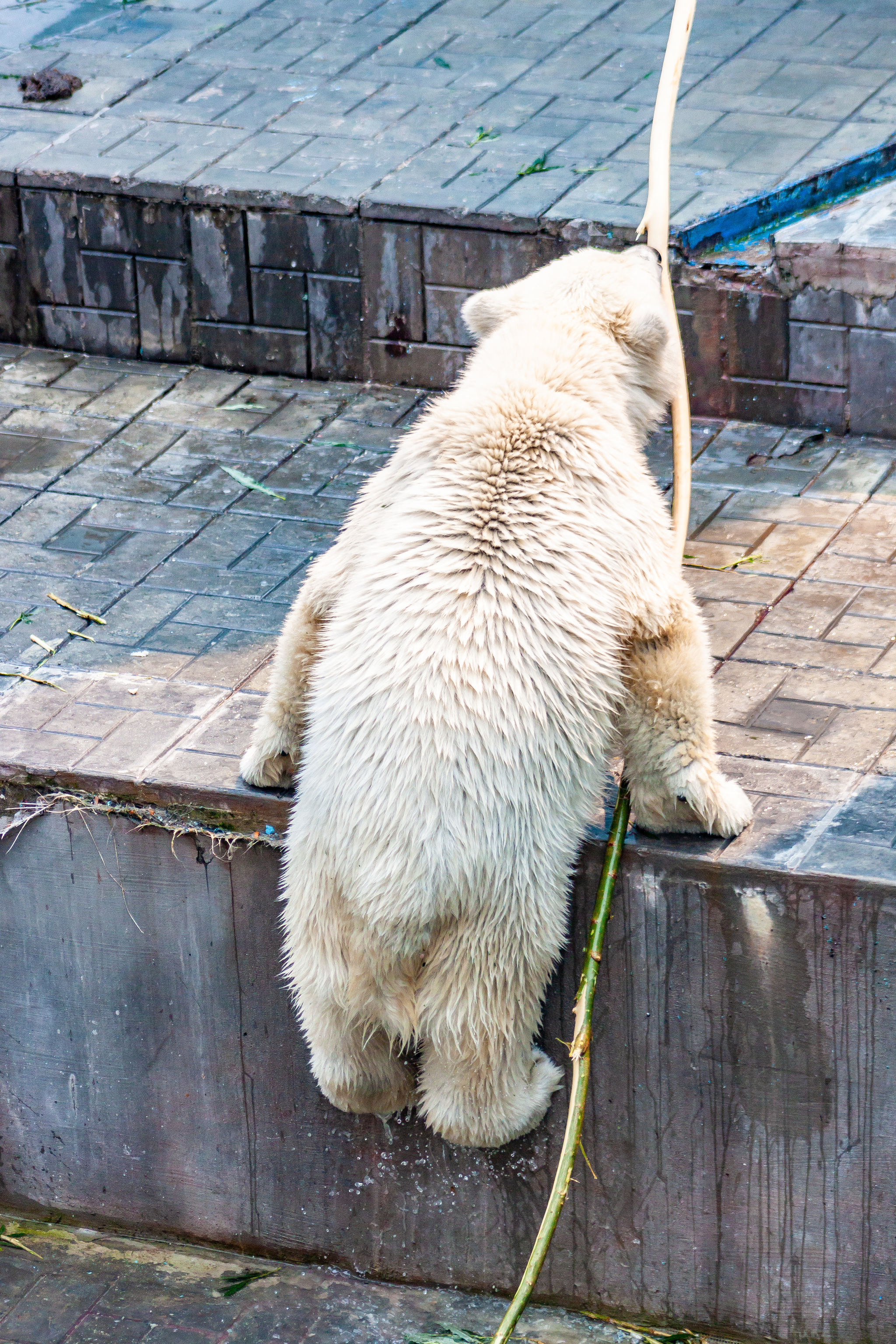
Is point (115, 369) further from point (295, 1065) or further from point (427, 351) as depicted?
point (295, 1065)

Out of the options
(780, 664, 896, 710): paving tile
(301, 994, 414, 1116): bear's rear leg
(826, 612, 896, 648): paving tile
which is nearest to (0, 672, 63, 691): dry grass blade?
(301, 994, 414, 1116): bear's rear leg

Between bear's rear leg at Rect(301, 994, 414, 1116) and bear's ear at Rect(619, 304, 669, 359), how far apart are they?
1562 millimetres

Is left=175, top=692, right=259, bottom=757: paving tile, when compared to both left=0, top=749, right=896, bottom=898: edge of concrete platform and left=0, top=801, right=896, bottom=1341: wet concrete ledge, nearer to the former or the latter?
left=0, top=749, right=896, bottom=898: edge of concrete platform

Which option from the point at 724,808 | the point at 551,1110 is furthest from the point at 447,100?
the point at 551,1110

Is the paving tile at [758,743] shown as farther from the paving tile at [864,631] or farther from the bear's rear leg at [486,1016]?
the bear's rear leg at [486,1016]

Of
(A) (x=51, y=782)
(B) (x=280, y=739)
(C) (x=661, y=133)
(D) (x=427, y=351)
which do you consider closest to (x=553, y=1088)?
(B) (x=280, y=739)

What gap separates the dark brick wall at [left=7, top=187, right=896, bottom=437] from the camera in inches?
222

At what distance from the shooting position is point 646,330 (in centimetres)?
364

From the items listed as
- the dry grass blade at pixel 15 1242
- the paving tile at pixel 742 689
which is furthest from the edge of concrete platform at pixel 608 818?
the dry grass blade at pixel 15 1242

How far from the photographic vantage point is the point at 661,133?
417cm

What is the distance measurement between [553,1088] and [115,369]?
3.74m

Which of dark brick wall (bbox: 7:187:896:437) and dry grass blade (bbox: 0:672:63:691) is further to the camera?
dark brick wall (bbox: 7:187:896:437)

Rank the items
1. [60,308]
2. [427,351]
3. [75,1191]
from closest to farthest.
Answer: [75,1191]
[427,351]
[60,308]

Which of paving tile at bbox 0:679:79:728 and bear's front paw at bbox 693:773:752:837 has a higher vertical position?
bear's front paw at bbox 693:773:752:837
